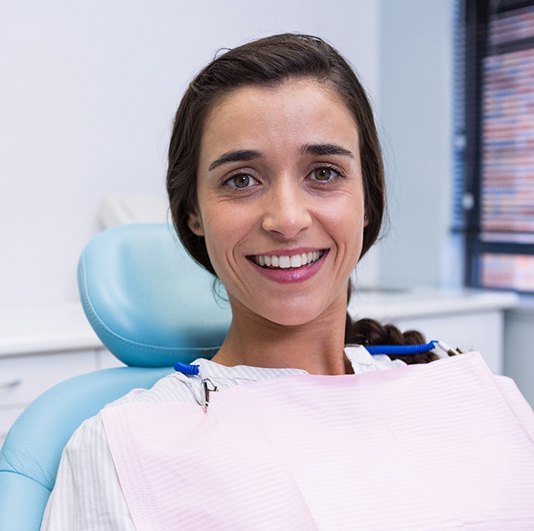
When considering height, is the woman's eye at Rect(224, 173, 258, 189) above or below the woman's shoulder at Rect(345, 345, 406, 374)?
above

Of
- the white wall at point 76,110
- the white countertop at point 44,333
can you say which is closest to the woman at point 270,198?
the white countertop at point 44,333

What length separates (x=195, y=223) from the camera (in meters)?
0.99

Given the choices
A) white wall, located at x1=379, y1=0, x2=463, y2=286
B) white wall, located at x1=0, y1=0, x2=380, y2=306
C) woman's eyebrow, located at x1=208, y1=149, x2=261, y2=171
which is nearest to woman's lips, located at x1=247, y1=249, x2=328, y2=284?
woman's eyebrow, located at x1=208, y1=149, x2=261, y2=171

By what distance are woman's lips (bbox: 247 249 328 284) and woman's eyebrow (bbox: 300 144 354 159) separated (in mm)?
118

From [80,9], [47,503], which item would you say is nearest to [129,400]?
[47,503]

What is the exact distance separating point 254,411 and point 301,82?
0.39 metres

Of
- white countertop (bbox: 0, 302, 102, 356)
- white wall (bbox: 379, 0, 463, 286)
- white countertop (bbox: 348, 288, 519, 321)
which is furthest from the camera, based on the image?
white wall (bbox: 379, 0, 463, 286)

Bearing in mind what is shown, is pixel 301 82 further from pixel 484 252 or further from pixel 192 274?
pixel 484 252

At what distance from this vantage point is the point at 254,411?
0.83 m

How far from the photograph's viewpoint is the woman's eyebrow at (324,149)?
0.86 m

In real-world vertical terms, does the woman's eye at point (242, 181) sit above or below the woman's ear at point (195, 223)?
above

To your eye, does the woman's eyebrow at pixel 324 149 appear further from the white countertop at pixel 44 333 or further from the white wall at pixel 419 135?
the white wall at pixel 419 135

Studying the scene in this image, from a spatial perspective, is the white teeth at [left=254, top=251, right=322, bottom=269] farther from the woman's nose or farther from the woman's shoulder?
the woman's shoulder

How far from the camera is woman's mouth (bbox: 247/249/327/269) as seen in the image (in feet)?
2.83
